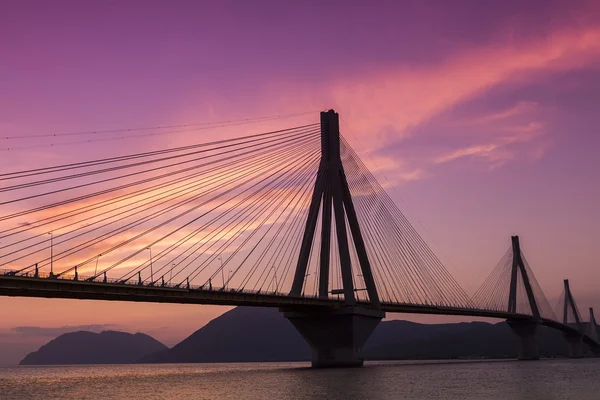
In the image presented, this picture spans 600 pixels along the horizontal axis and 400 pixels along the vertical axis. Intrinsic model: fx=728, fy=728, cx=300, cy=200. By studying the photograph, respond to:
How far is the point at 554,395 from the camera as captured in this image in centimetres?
5319

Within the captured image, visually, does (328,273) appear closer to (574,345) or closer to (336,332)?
(336,332)

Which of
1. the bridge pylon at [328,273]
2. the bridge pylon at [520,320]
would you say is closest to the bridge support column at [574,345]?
the bridge pylon at [520,320]

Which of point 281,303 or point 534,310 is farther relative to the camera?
point 534,310

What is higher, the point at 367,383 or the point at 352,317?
the point at 352,317

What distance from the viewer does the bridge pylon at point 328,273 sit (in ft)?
257

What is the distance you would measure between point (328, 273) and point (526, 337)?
8876cm

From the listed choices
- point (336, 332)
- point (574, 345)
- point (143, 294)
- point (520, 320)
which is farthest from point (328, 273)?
point (574, 345)

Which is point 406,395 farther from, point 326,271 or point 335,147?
point 335,147

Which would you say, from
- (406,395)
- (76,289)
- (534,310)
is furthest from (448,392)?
(534,310)

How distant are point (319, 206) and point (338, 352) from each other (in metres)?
18.1

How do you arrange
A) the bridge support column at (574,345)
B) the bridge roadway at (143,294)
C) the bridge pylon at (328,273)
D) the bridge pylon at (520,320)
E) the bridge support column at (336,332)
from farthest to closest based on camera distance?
1. the bridge support column at (574,345)
2. the bridge pylon at (520,320)
3. the bridge support column at (336,332)
4. the bridge pylon at (328,273)
5. the bridge roadway at (143,294)

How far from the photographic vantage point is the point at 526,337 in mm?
155500

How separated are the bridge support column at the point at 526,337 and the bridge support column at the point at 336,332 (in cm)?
7655

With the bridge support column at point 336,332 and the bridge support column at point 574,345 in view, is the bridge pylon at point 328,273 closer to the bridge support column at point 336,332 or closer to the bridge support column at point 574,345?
the bridge support column at point 336,332
